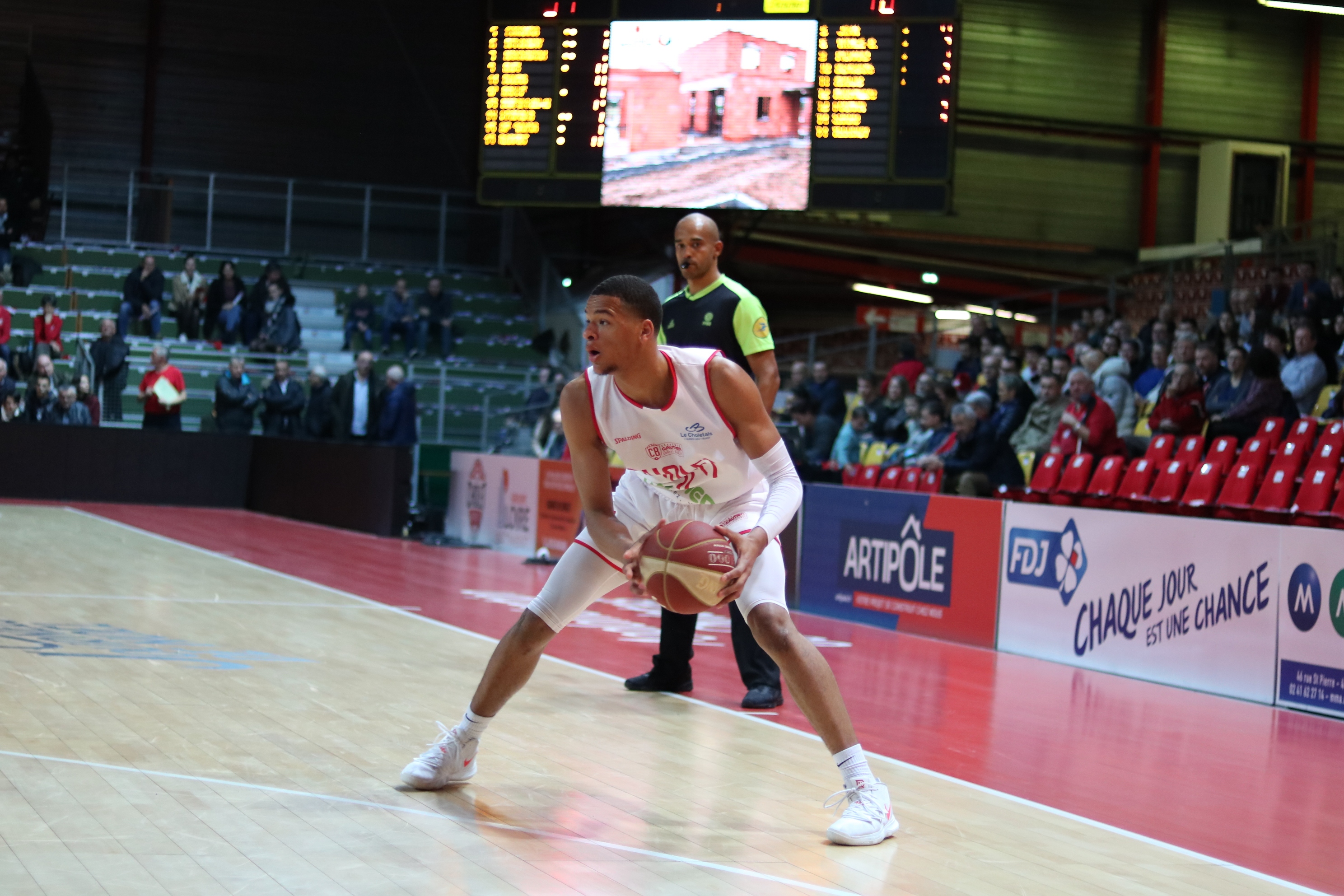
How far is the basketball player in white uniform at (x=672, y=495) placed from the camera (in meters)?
4.53

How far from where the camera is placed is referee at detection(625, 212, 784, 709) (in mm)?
6754

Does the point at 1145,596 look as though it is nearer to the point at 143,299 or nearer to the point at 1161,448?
the point at 1161,448

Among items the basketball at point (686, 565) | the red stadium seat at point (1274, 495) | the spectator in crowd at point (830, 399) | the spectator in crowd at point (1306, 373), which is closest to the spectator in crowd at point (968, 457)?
the red stadium seat at point (1274, 495)

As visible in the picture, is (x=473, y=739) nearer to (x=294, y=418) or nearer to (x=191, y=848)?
(x=191, y=848)

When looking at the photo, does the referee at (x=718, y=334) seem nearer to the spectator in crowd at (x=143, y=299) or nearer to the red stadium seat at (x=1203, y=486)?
the red stadium seat at (x=1203, y=486)

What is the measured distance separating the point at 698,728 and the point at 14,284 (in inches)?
747

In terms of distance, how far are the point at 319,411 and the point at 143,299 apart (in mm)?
4291

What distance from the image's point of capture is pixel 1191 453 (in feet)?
37.9

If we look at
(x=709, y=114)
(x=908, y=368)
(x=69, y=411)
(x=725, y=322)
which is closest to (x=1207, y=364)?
(x=908, y=368)

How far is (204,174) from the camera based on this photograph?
79.0ft

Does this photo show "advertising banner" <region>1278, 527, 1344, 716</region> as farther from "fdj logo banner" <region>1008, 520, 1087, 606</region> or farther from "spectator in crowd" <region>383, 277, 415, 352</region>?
"spectator in crowd" <region>383, 277, 415, 352</region>

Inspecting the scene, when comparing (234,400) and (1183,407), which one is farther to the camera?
(234,400)

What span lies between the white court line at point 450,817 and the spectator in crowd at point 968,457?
8.18 m

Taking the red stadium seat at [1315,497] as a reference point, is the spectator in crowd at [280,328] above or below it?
above
